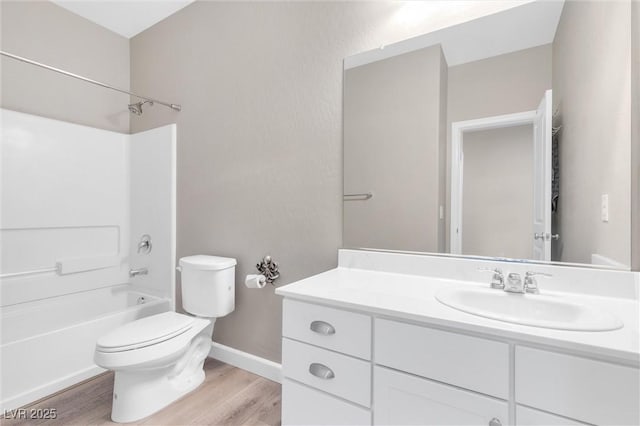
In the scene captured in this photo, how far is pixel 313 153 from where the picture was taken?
5.70ft

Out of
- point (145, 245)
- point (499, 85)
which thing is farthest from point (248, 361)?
point (499, 85)

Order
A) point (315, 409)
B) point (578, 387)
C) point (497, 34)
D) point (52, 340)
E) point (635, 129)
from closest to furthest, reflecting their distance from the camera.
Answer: point (578, 387) < point (635, 129) < point (315, 409) < point (497, 34) < point (52, 340)

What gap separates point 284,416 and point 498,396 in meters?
0.79

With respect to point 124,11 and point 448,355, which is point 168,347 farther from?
point 124,11

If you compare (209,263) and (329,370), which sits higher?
(209,263)

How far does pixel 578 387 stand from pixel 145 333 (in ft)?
5.74

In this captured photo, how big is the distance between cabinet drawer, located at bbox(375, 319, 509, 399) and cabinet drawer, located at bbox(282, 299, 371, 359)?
0.17 feet

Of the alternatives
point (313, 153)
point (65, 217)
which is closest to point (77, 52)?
point (65, 217)

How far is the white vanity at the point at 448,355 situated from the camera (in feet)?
2.40

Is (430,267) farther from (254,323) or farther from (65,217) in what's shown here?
(65,217)

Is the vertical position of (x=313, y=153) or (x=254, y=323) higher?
(x=313, y=153)

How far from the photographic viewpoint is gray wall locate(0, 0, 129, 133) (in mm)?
2090

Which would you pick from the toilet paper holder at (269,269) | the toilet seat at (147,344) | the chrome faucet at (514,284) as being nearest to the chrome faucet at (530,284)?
the chrome faucet at (514,284)

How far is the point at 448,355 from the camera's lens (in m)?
0.88
